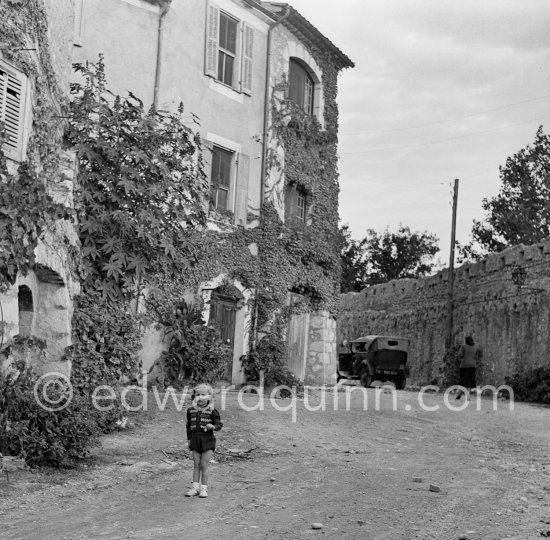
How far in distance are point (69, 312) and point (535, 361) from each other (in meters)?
15.0

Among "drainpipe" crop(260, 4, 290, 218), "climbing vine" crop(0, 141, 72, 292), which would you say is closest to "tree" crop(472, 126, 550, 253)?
"drainpipe" crop(260, 4, 290, 218)

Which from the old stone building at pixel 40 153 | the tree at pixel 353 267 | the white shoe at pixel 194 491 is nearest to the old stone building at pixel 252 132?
the old stone building at pixel 40 153

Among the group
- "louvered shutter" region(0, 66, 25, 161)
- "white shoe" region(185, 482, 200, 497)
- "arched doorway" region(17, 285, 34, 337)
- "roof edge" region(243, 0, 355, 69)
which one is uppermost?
"roof edge" region(243, 0, 355, 69)

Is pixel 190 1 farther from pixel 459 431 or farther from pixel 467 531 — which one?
pixel 467 531

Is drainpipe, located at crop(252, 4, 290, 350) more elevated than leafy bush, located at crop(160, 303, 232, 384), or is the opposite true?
drainpipe, located at crop(252, 4, 290, 350)

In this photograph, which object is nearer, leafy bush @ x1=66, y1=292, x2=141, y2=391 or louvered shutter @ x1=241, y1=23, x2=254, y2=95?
leafy bush @ x1=66, y1=292, x2=141, y2=391

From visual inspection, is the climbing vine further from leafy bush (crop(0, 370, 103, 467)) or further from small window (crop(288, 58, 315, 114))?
small window (crop(288, 58, 315, 114))

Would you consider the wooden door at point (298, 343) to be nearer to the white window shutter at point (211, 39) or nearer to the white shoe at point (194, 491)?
the white window shutter at point (211, 39)

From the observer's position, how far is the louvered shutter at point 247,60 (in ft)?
65.8

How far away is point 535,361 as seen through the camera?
74.9 feet

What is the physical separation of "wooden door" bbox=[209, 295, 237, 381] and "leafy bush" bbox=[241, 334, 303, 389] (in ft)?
1.71

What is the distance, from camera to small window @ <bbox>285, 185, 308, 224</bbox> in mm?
21498

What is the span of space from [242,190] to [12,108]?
9654mm

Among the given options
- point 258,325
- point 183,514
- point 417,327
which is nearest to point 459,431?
point 258,325
